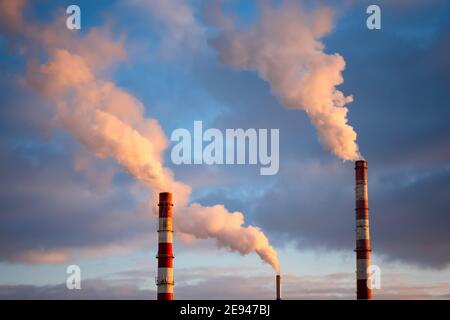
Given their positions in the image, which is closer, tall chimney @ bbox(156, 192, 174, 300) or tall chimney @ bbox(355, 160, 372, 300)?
tall chimney @ bbox(156, 192, 174, 300)

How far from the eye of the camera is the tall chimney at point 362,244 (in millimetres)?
42906

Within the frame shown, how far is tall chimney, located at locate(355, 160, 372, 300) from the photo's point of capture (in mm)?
42906

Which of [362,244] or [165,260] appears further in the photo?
[362,244]

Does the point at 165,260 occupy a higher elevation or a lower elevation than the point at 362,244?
lower

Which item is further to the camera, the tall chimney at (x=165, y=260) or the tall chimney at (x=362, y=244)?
the tall chimney at (x=362, y=244)

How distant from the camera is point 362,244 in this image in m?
→ 43.3
